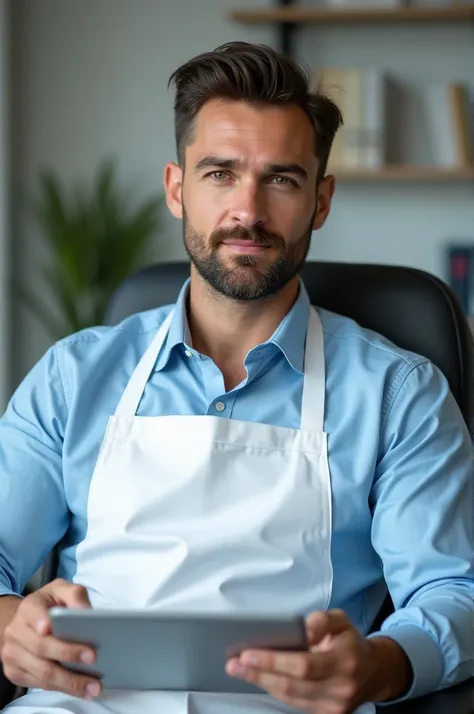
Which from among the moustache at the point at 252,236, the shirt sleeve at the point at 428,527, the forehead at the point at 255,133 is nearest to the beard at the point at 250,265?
the moustache at the point at 252,236

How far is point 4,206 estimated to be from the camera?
11.6 feet

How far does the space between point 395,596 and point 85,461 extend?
0.50 meters

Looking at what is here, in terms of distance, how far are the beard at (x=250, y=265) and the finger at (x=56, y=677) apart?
672 millimetres

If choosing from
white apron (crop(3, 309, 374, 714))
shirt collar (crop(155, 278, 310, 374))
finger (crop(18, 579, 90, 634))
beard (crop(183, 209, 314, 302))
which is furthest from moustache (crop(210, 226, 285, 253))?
finger (crop(18, 579, 90, 634))

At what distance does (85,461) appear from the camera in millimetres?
1604

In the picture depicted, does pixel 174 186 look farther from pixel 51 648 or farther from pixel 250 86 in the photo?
pixel 51 648

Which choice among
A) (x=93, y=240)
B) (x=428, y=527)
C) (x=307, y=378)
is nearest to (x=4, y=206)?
(x=93, y=240)

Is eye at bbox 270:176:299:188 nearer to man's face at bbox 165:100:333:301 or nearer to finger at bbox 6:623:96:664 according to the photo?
man's face at bbox 165:100:333:301

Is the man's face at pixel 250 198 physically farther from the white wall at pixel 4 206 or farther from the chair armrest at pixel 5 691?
the white wall at pixel 4 206

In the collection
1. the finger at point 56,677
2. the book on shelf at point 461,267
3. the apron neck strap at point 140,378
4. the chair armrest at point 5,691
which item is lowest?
the book on shelf at point 461,267

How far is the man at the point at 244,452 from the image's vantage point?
139 centimetres

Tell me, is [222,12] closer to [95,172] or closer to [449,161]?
[95,172]

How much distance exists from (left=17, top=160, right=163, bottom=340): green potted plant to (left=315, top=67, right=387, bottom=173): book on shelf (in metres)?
0.65

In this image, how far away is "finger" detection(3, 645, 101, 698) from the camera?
1225 mm
